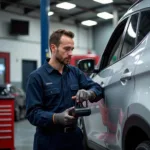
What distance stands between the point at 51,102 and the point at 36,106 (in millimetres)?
153

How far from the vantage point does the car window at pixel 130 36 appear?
2727 mm

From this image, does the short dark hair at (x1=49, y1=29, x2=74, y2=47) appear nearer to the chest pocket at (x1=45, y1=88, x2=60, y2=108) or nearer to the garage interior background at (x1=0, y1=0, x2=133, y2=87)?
the chest pocket at (x1=45, y1=88, x2=60, y2=108)

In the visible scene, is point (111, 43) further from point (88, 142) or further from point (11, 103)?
point (11, 103)

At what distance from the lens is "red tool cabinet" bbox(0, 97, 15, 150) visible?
5.91 m

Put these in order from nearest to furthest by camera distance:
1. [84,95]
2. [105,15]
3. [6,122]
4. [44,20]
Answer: [84,95] < [6,122] < [44,20] < [105,15]

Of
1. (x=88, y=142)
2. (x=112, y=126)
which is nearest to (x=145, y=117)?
(x=112, y=126)

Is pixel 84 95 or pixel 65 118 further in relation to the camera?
pixel 84 95

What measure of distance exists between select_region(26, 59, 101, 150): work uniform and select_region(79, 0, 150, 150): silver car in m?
0.33

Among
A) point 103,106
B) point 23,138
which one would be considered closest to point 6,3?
point 23,138

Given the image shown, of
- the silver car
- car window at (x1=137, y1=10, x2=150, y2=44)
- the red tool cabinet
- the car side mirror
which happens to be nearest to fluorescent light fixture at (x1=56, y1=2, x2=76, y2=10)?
the red tool cabinet

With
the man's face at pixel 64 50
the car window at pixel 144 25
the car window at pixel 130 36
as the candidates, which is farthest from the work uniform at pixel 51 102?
the car window at pixel 144 25

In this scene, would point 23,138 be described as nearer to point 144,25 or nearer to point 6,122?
point 6,122

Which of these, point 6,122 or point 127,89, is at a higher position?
point 127,89

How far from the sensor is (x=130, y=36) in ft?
9.24
